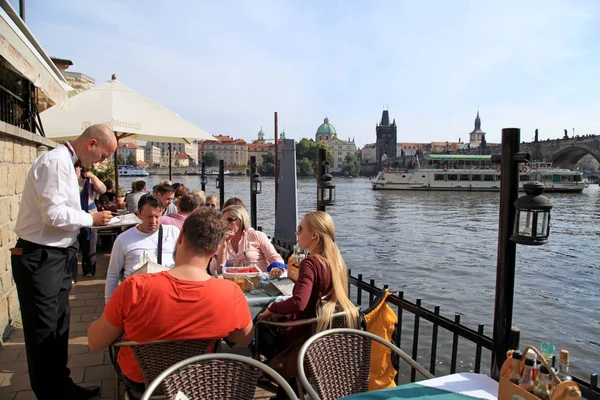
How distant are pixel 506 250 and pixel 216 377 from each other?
1.39m

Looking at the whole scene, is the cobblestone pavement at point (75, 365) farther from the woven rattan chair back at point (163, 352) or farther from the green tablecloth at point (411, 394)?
the green tablecloth at point (411, 394)

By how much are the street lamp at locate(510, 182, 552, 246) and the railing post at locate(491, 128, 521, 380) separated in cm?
7

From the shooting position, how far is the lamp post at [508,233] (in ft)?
6.32

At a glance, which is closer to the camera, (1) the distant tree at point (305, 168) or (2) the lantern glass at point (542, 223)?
(2) the lantern glass at point (542, 223)

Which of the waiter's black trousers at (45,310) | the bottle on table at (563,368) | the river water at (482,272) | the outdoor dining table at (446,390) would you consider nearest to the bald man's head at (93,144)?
the waiter's black trousers at (45,310)

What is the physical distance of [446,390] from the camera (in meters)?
1.76

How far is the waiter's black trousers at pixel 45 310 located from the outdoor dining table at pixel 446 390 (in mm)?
1724

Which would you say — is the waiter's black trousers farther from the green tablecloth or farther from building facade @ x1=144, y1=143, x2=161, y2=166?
building facade @ x1=144, y1=143, x2=161, y2=166

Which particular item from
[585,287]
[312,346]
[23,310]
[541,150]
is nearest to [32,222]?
[23,310]

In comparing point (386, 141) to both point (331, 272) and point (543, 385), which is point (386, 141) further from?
point (543, 385)

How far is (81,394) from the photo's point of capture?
2.65 meters

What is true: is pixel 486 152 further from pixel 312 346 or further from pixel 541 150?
pixel 312 346

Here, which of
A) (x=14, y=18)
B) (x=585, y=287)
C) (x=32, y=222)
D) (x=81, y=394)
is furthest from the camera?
(x=585, y=287)

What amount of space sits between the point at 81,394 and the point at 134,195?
3977 mm
